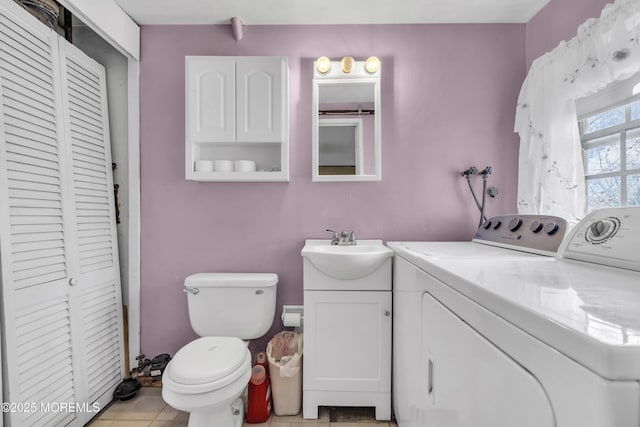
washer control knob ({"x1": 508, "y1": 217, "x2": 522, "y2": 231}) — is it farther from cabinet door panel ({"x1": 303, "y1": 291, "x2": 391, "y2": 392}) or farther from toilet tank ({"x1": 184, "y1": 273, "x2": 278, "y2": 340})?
toilet tank ({"x1": 184, "y1": 273, "x2": 278, "y2": 340})

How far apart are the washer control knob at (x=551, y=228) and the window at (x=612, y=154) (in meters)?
0.48

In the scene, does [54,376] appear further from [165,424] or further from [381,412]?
[381,412]

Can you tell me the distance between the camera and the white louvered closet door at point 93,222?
1528mm

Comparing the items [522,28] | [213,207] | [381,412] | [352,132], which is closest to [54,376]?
[213,207]

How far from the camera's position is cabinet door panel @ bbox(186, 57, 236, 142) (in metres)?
1.69

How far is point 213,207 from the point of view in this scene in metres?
1.89

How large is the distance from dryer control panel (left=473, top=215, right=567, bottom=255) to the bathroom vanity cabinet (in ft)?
1.94

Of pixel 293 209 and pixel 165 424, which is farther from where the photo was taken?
pixel 293 209

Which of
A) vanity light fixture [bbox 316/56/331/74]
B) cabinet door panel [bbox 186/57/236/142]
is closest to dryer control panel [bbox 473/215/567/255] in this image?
vanity light fixture [bbox 316/56/331/74]

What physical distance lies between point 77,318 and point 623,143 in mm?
2873

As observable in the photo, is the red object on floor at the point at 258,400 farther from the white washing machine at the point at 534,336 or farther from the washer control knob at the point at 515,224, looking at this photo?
the washer control knob at the point at 515,224

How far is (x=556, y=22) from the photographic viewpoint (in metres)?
1.61

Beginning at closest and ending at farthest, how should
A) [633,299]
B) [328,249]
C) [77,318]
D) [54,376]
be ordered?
[633,299] → [54,376] → [77,318] → [328,249]

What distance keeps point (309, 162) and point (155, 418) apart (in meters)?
1.73
